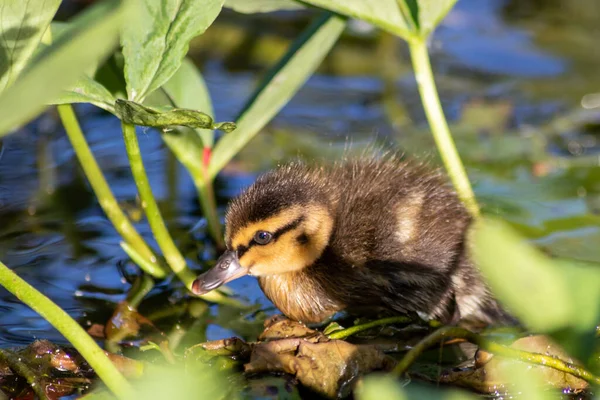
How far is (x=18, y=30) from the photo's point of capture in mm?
1611

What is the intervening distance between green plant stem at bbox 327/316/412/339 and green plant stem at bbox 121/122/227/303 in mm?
478

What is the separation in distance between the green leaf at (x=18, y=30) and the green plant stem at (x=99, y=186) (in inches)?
30.5

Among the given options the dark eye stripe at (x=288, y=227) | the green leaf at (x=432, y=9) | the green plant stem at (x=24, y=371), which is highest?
the green leaf at (x=432, y=9)

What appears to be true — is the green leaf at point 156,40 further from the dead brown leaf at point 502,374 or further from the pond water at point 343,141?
the dead brown leaf at point 502,374

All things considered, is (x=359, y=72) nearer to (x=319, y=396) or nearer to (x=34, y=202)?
(x=34, y=202)

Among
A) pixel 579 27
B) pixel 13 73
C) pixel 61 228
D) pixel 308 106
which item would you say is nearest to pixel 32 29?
pixel 13 73

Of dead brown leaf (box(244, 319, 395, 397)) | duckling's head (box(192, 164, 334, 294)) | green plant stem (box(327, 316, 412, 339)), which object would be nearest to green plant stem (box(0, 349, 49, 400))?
dead brown leaf (box(244, 319, 395, 397))

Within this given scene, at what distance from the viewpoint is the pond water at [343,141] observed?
267 centimetres

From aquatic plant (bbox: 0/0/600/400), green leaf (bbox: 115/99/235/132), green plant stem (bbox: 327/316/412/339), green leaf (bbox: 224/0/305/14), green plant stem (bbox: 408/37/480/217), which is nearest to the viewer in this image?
aquatic plant (bbox: 0/0/600/400)

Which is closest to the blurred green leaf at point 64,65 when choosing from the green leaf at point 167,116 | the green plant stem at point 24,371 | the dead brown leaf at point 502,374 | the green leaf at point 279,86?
the green leaf at point 167,116

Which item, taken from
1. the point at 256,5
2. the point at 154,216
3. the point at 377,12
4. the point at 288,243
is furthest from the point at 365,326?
the point at 256,5

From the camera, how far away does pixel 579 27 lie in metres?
5.44

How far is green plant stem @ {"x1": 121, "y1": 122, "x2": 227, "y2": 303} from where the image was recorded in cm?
206

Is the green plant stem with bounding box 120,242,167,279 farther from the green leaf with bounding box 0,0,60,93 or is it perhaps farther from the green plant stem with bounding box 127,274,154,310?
the green leaf with bounding box 0,0,60,93
